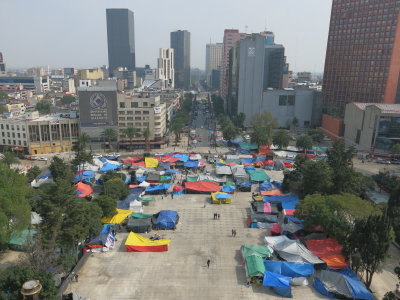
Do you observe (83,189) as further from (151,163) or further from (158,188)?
(151,163)

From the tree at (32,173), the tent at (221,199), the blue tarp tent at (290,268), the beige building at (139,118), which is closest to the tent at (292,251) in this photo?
the blue tarp tent at (290,268)

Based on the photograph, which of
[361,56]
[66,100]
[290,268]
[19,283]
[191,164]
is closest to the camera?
[19,283]

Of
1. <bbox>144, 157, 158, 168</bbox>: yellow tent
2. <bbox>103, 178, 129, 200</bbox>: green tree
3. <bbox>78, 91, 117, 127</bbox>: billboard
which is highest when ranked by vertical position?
<bbox>78, 91, 117, 127</bbox>: billboard

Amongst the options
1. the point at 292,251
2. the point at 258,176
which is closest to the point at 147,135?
the point at 258,176

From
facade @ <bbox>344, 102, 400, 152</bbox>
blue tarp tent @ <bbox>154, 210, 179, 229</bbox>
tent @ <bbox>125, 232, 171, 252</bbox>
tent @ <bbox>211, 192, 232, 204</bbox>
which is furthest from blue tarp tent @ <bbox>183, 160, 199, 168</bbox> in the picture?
facade @ <bbox>344, 102, 400, 152</bbox>

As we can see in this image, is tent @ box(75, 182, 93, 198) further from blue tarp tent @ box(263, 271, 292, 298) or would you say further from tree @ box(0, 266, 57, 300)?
blue tarp tent @ box(263, 271, 292, 298)

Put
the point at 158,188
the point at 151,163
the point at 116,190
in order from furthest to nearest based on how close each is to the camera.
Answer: the point at 151,163, the point at 158,188, the point at 116,190

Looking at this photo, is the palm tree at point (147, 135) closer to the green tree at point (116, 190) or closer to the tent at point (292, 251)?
→ the green tree at point (116, 190)
